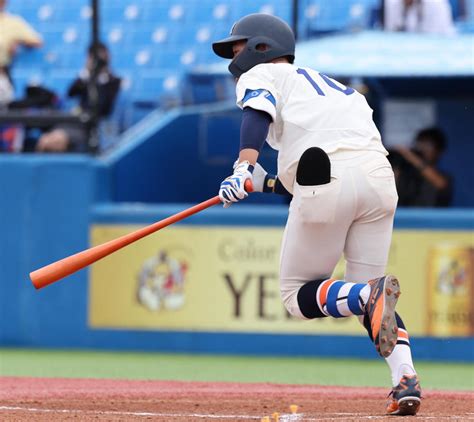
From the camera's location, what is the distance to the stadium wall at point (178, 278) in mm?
9758

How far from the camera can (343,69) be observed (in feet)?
30.8

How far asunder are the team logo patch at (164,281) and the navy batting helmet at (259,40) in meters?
4.51

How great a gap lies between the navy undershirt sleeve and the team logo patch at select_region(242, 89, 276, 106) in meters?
0.07

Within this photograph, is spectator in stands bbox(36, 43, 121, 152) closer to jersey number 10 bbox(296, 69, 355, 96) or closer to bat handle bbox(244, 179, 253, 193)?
jersey number 10 bbox(296, 69, 355, 96)

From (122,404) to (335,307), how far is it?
4.49ft

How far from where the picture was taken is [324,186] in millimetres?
5297

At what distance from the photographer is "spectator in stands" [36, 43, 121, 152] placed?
410 inches

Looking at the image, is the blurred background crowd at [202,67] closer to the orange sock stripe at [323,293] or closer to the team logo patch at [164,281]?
the team logo patch at [164,281]

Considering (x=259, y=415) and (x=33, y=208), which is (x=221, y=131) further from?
(x=259, y=415)

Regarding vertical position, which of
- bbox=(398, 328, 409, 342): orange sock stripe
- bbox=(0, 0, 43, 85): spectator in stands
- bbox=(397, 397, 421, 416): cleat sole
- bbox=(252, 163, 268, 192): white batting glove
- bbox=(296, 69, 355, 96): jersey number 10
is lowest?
bbox=(397, 397, 421, 416): cleat sole

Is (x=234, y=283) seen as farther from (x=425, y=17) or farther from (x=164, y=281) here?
(x=425, y=17)

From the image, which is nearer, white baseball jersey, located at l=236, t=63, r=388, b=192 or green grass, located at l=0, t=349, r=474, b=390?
white baseball jersey, located at l=236, t=63, r=388, b=192

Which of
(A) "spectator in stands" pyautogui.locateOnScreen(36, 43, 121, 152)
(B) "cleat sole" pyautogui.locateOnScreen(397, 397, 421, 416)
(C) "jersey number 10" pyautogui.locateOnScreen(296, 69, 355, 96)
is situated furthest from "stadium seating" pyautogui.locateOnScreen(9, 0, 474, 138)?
(B) "cleat sole" pyautogui.locateOnScreen(397, 397, 421, 416)

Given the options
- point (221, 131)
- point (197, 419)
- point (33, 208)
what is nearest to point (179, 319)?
point (33, 208)
